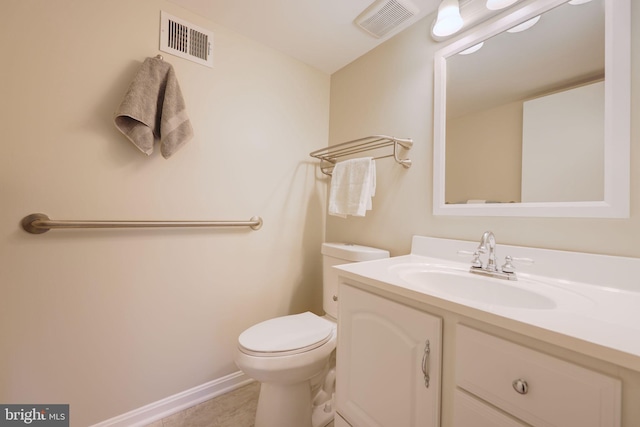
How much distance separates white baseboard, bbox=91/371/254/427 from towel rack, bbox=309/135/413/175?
55.9 inches

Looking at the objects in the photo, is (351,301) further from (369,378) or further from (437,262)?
(437,262)

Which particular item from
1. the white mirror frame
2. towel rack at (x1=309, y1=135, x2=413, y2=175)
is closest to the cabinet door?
the white mirror frame

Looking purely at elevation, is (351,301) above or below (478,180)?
below

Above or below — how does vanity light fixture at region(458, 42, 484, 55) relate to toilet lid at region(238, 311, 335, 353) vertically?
above

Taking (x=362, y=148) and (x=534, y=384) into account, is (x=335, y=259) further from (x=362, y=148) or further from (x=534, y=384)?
(x=534, y=384)

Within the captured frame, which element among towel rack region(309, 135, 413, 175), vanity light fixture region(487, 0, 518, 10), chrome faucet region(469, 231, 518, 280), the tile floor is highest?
vanity light fixture region(487, 0, 518, 10)

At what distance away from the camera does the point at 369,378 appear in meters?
0.78

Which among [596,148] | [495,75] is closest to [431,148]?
[495,75]

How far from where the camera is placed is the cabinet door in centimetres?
63

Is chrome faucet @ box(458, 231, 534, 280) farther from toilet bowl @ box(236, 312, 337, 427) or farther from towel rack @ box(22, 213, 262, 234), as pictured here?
towel rack @ box(22, 213, 262, 234)

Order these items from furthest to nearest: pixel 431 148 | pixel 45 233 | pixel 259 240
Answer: pixel 259 240
pixel 431 148
pixel 45 233

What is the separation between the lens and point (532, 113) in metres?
0.90

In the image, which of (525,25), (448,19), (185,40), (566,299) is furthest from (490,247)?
(185,40)

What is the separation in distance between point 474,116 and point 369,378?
3.70 feet
